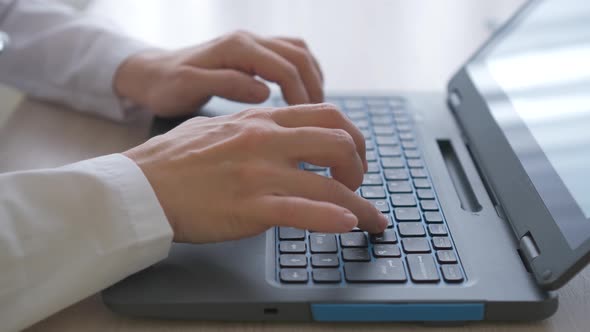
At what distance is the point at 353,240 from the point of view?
0.53m

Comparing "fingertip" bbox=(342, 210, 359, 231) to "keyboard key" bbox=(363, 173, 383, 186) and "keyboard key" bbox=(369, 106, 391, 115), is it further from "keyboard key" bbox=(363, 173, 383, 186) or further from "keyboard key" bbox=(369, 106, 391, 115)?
"keyboard key" bbox=(369, 106, 391, 115)

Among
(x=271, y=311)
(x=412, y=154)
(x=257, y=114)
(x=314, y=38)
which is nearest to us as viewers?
(x=271, y=311)

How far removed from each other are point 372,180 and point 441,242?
0.12m

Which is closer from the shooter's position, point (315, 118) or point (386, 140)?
point (315, 118)

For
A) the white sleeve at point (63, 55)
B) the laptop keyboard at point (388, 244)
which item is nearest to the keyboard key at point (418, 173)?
the laptop keyboard at point (388, 244)

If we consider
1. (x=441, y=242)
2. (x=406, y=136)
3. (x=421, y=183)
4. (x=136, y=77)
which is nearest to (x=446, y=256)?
(x=441, y=242)

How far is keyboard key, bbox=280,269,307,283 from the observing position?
49cm

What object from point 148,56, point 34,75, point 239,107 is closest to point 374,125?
point 239,107

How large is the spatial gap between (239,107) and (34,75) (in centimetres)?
28

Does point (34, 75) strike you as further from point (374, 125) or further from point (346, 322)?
point (346, 322)

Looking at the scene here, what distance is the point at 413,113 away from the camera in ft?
2.52

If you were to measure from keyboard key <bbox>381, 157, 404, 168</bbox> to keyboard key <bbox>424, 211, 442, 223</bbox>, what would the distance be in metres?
0.09

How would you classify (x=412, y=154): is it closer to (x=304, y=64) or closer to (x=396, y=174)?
(x=396, y=174)

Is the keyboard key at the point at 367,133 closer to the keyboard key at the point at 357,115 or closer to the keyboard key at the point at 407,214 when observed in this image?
the keyboard key at the point at 357,115
